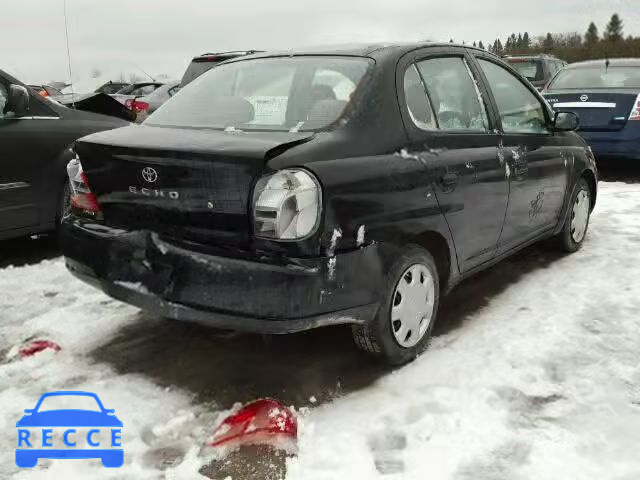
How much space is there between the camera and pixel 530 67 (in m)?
12.9

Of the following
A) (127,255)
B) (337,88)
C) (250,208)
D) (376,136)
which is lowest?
(127,255)

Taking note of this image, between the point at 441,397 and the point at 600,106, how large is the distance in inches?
246

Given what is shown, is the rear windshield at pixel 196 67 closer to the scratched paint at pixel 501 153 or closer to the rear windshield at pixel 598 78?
the rear windshield at pixel 598 78

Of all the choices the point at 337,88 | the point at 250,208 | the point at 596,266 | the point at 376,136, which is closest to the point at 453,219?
the point at 376,136

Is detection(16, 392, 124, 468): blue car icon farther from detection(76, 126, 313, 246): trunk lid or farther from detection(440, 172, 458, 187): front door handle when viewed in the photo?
detection(440, 172, 458, 187): front door handle

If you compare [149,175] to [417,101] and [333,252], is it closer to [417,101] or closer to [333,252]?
[333,252]

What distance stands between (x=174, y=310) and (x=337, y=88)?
1296 mm

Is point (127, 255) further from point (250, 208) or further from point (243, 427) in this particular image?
point (243, 427)

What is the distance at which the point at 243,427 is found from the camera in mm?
2582

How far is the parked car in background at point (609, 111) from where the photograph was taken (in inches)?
302

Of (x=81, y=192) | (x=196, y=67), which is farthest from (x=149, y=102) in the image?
(x=81, y=192)

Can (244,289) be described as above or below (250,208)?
below

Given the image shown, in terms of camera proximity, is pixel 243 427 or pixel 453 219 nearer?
pixel 243 427

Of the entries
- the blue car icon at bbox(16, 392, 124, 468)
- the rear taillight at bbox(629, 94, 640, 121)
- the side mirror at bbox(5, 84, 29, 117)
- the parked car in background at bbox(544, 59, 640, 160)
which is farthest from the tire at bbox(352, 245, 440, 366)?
the rear taillight at bbox(629, 94, 640, 121)
